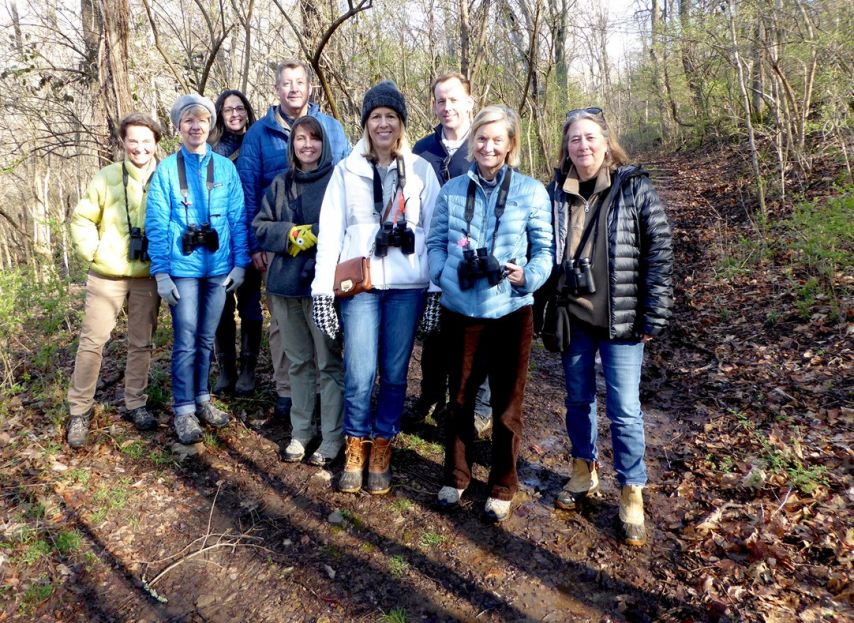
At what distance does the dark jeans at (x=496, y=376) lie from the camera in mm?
3104

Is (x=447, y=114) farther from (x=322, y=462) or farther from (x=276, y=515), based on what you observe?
(x=276, y=515)

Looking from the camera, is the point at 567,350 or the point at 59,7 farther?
the point at 59,7

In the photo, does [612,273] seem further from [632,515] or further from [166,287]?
[166,287]

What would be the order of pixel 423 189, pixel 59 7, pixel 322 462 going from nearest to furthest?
pixel 423 189 → pixel 322 462 → pixel 59 7

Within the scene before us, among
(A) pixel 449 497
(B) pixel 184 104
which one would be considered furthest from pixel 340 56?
(A) pixel 449 497

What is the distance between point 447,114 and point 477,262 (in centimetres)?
144

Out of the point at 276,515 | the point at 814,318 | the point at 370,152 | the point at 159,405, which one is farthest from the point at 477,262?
the point at 814,318

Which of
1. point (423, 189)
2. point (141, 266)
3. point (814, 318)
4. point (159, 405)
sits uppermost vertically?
point (423, 189)

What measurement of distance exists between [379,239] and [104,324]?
2238mm

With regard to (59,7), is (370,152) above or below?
below

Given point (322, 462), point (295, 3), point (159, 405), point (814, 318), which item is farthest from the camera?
point (295, 3)

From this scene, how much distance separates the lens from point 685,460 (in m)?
3.88

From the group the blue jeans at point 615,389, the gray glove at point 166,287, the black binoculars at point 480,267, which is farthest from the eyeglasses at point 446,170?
the gray glove at point 166,287

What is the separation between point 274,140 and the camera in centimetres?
415
